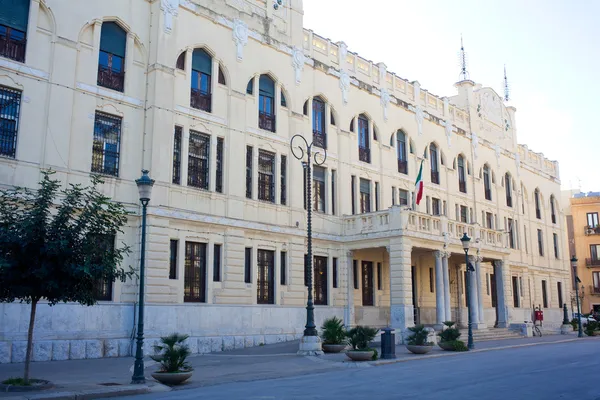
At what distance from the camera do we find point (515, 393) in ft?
43.7

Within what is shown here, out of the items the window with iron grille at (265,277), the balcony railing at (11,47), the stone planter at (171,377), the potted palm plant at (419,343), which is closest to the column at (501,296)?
the potted palm plant at (419,343)

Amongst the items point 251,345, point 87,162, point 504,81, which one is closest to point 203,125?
point 87,162

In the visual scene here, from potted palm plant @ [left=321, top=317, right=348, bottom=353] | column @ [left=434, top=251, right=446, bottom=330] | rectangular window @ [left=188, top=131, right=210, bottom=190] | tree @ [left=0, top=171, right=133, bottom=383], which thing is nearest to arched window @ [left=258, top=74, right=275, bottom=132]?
rectangular window @ [left=188, top=131, right=210, bottom=190]

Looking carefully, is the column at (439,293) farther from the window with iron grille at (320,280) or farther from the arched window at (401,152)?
the arched window at (401,152)

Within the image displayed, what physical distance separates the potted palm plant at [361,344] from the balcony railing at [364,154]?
648 inches

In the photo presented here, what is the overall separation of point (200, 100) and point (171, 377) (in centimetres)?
1600

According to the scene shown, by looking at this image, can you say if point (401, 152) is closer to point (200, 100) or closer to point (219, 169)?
point (219, 169)

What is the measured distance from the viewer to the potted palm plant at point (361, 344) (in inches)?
870

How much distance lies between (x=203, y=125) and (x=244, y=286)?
25.7ft

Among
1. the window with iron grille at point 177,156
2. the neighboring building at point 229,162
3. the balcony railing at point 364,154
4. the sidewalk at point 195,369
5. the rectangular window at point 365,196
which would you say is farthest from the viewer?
the balcony railing at point 364,154

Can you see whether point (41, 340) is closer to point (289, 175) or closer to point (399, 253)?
point (289, 175)

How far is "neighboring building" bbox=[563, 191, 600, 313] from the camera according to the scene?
240ft

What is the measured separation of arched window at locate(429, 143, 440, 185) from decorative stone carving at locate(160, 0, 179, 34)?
22.1m

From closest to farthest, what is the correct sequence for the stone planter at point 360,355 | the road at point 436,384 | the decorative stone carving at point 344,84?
the road at point 436,384, the stone planter at point 360,355, the decorative stone carving at point 344,84
